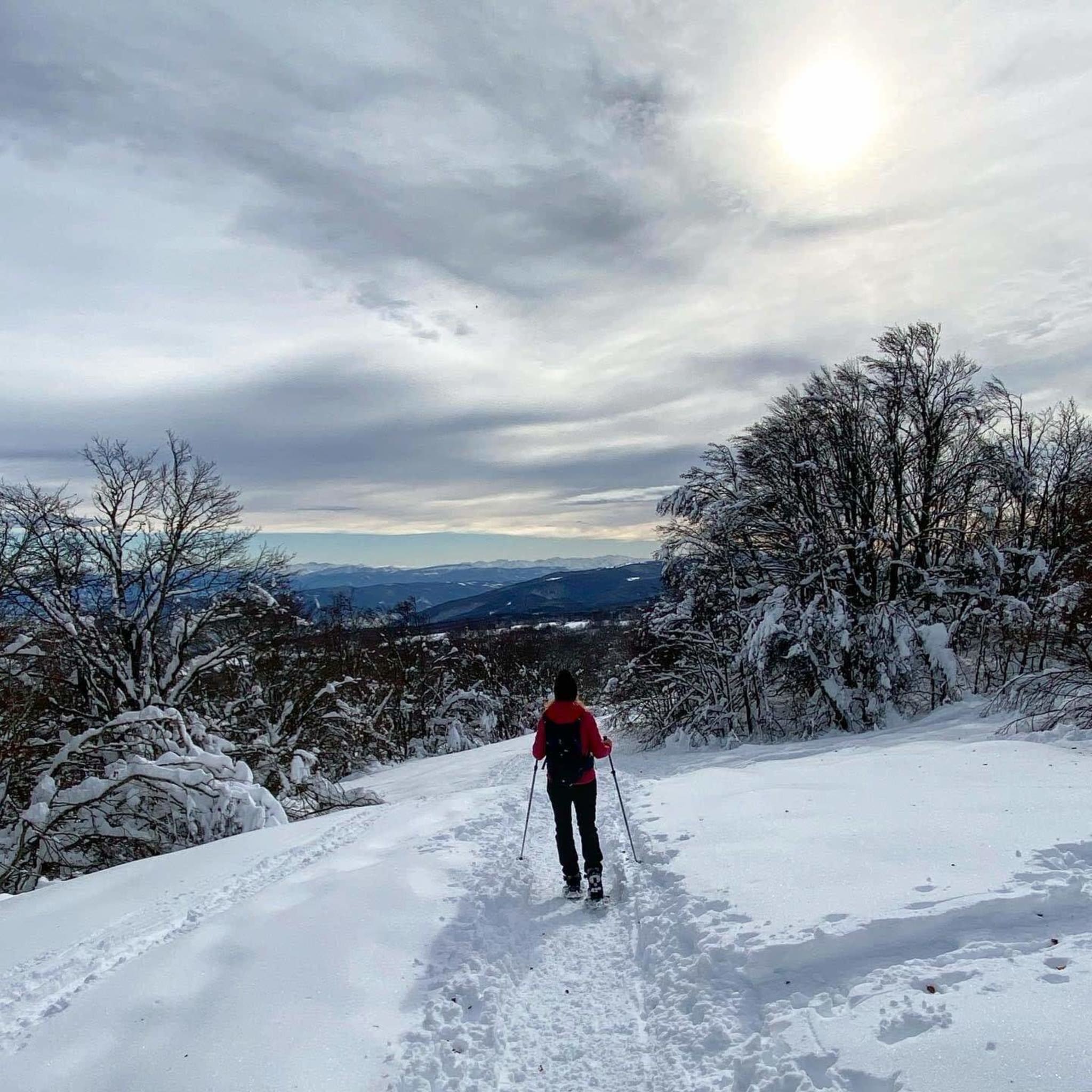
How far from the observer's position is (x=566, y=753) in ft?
20.6

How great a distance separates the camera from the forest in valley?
12430 millimetres

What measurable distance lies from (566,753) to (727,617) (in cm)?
1425

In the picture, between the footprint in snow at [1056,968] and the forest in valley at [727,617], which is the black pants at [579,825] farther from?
the forest in valley at [727,617]

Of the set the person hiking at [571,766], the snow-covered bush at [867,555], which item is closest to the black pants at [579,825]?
the person hiking at [571,766]

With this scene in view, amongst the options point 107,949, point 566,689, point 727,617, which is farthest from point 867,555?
point 107,949

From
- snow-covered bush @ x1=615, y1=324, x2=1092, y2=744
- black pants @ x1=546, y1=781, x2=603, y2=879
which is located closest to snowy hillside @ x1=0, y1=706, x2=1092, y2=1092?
black pants @ x1=546, y1=781, x2=603, y2=879

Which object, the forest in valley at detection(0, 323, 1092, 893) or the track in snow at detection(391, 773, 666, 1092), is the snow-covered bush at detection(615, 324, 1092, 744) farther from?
the track in snow at detection(391, 773, 666, 1092)

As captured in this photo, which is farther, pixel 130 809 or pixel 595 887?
pixel 130 809

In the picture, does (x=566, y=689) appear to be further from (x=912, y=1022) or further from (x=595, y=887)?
(x=912, y=1022)

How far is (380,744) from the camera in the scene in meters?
29.5

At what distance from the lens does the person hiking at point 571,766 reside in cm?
607

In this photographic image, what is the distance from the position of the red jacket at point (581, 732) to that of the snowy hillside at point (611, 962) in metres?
1.17

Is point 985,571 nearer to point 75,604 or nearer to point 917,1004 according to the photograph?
point 917,1004

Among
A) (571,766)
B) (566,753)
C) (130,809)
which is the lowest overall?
(130,809)
